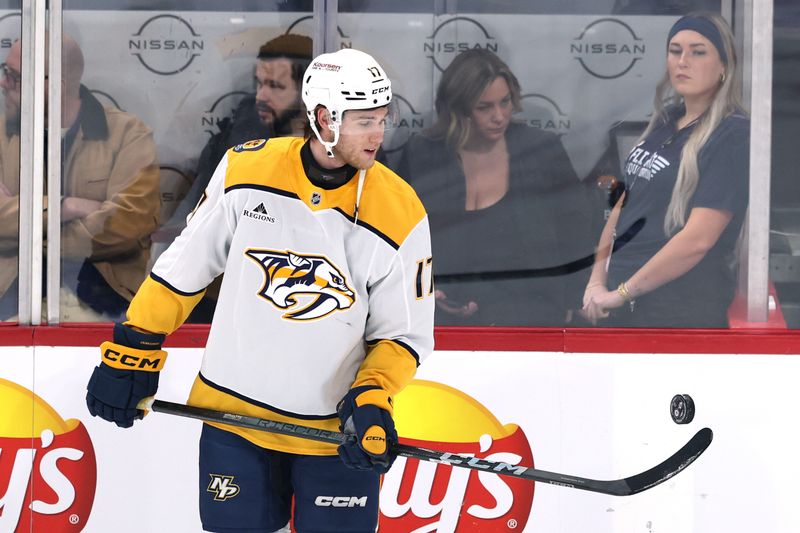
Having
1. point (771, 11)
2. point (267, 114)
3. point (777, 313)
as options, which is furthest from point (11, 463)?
point (771, 11)

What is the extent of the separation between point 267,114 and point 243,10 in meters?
0.29

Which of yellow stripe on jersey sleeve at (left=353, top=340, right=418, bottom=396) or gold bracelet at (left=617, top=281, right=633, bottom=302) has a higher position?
gold bracelet at (left=617, top=281, right=633, bottom=302)

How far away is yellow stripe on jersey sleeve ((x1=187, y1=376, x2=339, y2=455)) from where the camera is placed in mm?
2582

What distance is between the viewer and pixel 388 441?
8.21ft

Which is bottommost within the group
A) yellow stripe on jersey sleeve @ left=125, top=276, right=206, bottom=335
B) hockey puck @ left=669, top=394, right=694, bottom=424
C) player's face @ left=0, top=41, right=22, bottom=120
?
hockey puck @ left=669, top=394, right=694, bottom=424

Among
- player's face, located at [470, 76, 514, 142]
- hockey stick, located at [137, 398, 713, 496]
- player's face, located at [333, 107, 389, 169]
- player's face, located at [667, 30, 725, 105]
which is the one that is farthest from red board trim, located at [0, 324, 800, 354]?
player's face, located at [333, 107, 389, 169]

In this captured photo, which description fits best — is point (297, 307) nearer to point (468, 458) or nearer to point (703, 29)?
point (468, 458)

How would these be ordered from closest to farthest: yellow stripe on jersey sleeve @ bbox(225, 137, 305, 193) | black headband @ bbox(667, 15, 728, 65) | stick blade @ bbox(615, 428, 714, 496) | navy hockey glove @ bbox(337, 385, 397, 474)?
navy hockey glove @ bbox(337, 385, 397, 474), yellow stripe on jersey sleeve @ bbox(225, 137, 305, 193), stick blade @ bbox(615, 428, 714, 496), black headband @ bbox(667, 15, 728, 65)

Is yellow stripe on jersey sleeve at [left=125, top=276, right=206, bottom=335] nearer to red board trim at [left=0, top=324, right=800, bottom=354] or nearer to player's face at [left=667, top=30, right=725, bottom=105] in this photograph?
red board trim at [left=0, top=324, right=800, bottom=354]

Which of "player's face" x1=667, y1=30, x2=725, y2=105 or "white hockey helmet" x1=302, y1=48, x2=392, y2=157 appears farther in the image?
"player's face" x1=667, y1=30, x2=725, y2=105

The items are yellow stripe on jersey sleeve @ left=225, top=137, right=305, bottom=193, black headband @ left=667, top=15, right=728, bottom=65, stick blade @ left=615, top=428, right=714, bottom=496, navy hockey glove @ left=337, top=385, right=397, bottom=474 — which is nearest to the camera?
navy hockey glove @ left=337, top=385, right=397, bottom=474

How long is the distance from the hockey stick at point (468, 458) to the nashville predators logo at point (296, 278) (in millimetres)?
266

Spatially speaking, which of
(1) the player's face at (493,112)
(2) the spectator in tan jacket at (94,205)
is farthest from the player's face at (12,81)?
(1) the player's face at (493,112)

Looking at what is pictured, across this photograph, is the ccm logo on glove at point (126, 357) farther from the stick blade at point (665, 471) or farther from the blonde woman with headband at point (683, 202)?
the blonde woman with headband at point (683, 202)
